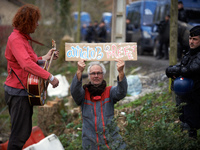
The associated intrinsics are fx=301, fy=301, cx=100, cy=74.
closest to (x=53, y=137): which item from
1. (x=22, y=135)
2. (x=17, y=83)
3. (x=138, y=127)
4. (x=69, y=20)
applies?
(x=22, y=135)

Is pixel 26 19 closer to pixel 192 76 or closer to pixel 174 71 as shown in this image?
pixel 174 71

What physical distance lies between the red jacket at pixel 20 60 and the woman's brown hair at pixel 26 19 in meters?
0.08

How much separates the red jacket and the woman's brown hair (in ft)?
0.27

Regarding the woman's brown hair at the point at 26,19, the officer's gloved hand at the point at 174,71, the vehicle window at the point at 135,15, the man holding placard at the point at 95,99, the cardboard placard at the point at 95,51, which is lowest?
the man holding placard at the point at 95,99

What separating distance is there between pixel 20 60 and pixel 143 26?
12.2 meters

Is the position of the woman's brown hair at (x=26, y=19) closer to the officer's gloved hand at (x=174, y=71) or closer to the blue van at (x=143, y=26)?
the officer's gloved hand at (x=174, y=71)

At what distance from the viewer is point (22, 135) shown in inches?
145

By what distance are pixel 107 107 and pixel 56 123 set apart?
3.46 metres

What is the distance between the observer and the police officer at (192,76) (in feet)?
12.4

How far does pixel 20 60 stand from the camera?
11.3 ft

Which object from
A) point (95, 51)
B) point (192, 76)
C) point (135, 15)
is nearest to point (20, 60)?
point (95, 51)

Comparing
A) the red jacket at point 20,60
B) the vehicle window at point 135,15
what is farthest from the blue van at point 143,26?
the red jacket at point 20,60

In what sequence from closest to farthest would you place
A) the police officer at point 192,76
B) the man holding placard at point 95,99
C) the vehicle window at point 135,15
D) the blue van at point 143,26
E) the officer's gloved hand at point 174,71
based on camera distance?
1. the man holding placard at point 95,99
2. the police officer at point 192,76
3. the officer's gloved hand at point 174,71
4. the blue van at point 143,26
5. the vehicle window at point 135,15

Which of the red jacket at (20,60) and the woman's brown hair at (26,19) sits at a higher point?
the woman's brown hair at (26,19)
